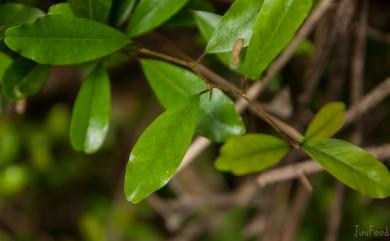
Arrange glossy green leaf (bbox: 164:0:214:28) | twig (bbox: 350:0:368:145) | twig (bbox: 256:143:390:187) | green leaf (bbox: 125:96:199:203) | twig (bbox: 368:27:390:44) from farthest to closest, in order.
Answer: twig (bbox: 368:27:390:44) < twig (bbox: 350:0:368:145) < twig (bbox: 256:143:390:187) < glossy green leaf (bbox: 164:0:214:28) < green leaf (bbox: 125:96:199:203)

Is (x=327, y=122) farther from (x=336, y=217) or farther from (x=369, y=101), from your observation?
(x=336, y=217)

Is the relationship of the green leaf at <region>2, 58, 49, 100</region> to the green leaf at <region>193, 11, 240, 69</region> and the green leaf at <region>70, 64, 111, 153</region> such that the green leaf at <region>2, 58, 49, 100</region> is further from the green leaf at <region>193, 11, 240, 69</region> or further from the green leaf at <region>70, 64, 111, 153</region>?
the green leaf at <region>193, 11, 240, 69</region>

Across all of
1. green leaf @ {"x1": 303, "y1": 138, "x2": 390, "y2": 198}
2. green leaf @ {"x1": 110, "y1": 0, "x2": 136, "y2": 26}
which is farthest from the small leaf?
green leaf @ {"x1": 303, "y1": 138, "x2": 390, "y2": 198}

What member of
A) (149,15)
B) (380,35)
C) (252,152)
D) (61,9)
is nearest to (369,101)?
(380,35)

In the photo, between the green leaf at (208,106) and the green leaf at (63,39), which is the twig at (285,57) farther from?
the green leaf at (63,39)

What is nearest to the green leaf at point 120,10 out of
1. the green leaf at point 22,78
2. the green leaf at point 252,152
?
the green leaf at point 22,78
